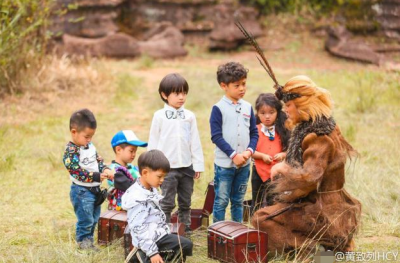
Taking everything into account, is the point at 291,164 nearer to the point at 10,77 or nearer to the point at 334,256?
the point at 334,256

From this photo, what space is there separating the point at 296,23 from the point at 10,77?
1133cm

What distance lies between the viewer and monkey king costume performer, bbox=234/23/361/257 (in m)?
5.01

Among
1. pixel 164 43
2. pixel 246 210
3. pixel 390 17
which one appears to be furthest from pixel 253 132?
pixel 390 17

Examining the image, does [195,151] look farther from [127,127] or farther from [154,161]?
[127,127]

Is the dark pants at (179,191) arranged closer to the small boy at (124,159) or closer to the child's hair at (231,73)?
the small boy at (124,159)

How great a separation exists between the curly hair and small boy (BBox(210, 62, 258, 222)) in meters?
0.76

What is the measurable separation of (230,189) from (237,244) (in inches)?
41.1

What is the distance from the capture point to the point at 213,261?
519 cm

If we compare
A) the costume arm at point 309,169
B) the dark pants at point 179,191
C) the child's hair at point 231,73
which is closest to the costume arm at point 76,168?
the dark pants at point 179,191

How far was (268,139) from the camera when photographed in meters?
6.28

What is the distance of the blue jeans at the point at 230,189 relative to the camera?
19.3 ft

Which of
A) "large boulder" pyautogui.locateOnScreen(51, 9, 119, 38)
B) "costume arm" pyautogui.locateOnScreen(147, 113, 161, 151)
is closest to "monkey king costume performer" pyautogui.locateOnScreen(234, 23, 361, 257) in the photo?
"costume arm" pyautogui.locateOnScreen(147, 113, 161, 151)

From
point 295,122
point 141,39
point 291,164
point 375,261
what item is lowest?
point 375,261

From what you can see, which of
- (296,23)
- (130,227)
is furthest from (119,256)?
(296,23)
